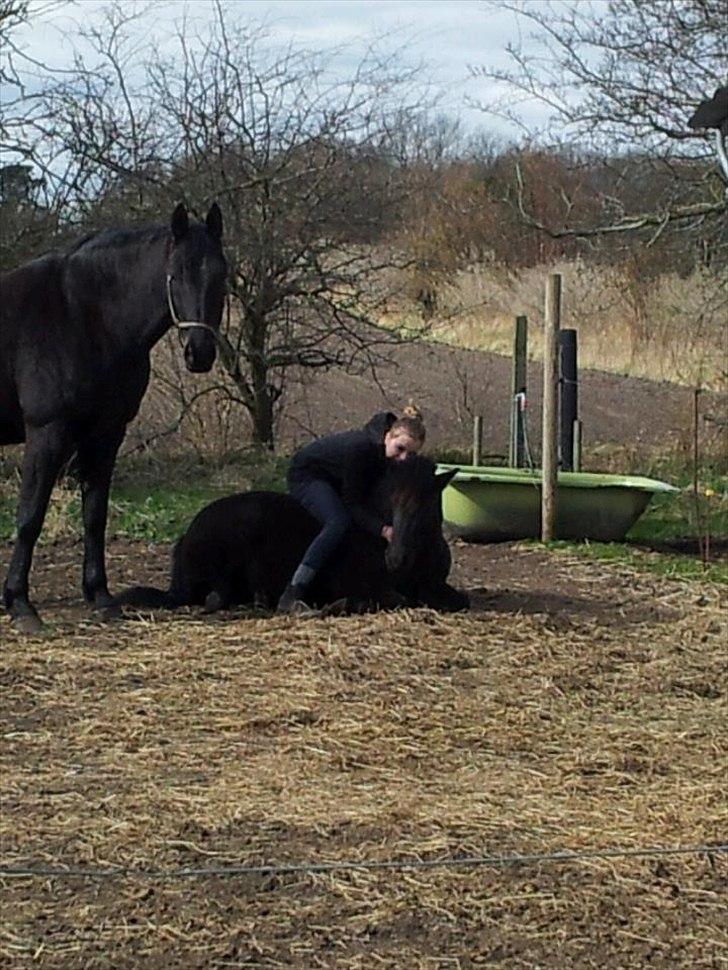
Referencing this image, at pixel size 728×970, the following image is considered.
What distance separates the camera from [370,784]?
17.8 feet

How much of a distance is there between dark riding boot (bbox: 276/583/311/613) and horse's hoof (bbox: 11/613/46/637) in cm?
128

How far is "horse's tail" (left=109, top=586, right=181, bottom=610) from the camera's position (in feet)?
27.6

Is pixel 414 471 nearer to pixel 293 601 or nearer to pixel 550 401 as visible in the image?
pixel 293 601

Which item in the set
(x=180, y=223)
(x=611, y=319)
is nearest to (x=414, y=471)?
(x=180, y=223)

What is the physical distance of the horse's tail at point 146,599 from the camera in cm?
842

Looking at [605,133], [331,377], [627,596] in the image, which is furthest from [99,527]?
[331,377]

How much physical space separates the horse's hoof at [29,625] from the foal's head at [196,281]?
1.55m

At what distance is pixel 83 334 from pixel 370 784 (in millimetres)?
3491

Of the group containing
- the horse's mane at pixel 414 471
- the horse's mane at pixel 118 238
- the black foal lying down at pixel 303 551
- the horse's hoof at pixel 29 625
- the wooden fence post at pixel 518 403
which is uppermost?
the horse's mane at pixel 118 238

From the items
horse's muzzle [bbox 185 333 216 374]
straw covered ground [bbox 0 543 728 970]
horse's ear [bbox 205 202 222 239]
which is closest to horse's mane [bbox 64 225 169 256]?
horse's ear [bbox 205 202 222 239]

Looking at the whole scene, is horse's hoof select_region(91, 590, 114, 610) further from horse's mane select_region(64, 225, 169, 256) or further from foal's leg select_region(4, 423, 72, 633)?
horse's mane select_region(64, 225, 169, 256)

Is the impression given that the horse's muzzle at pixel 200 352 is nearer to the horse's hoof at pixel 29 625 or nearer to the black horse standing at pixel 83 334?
the black horse standing at pixel 83 334

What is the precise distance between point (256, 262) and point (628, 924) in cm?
1057

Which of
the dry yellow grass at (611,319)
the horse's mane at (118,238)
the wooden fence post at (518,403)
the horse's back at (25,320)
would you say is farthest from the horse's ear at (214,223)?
the dry yellow grass at (611,319)
